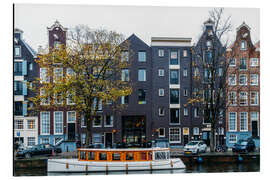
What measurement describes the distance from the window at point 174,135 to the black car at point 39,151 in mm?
7017

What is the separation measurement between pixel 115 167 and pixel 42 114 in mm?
6239

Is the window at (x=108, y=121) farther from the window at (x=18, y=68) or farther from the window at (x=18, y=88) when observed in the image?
the window at (x=18, y=68)

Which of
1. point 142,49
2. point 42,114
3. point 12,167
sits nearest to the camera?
point 12,167

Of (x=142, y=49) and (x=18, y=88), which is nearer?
(x=18, y=88)

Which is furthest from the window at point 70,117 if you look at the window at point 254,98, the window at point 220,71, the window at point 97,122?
the window at point 254,98

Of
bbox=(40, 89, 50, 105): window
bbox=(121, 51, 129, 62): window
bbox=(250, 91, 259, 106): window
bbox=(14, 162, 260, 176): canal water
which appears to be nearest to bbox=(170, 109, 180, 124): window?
bbox=(14, 162, 260, 176): canal water

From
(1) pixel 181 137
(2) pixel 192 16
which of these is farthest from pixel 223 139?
(2) pixel 192 16

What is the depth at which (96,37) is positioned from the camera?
804 inches

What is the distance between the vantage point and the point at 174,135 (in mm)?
24312

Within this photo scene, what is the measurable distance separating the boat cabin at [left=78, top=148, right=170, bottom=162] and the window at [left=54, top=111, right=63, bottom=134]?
467cm

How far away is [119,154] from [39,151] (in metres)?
5.35

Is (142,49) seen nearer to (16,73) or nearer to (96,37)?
(96,37)

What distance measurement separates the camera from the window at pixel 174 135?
78.8 ft

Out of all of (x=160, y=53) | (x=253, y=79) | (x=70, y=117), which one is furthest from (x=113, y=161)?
(x=253, y=79)
